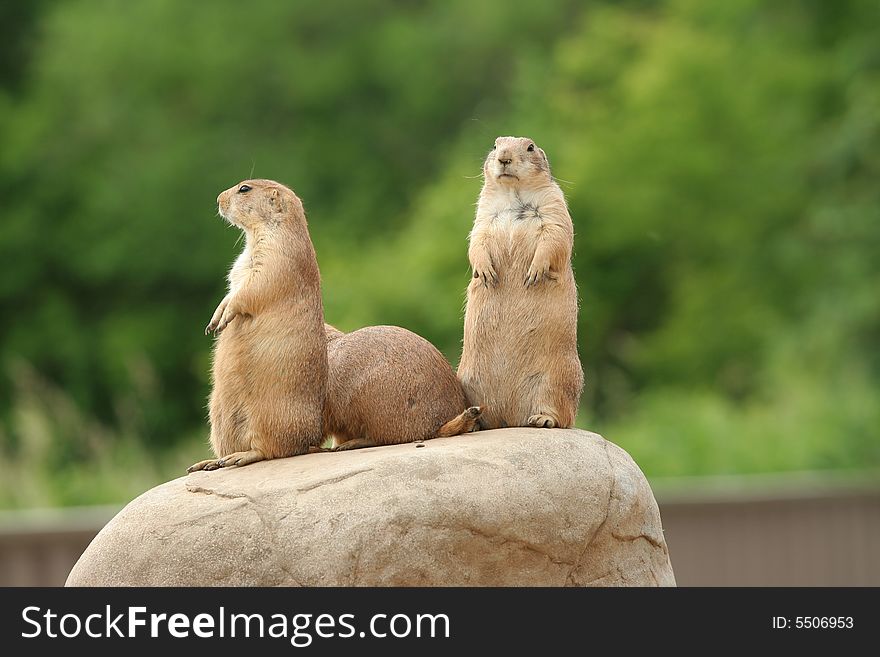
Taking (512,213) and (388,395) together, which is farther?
(512,213)

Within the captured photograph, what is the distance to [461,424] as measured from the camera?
5.19 metres

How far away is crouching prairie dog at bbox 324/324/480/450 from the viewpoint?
5156 millimetres

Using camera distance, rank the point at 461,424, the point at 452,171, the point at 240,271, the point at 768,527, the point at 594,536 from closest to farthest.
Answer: the point at 594,536 < the point at 240,271 < the point at 461,424 < the point at 768,527 < the point at 452,171

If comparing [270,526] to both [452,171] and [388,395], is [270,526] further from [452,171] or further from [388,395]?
[452,171]

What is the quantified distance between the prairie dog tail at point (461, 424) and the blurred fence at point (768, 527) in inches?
231

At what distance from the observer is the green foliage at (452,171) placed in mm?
A: 19406

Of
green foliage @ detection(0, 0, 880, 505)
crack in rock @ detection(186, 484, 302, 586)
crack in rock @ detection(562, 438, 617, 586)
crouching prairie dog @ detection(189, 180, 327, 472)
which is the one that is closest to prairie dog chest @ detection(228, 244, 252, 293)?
crouching prairie dog @ detection(189, 180, 327, 472)

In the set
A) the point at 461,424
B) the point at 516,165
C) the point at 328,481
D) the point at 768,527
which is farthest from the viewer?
the point at 768,527

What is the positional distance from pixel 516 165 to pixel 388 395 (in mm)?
1112

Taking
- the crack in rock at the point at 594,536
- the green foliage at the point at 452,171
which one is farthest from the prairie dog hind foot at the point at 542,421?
the green foliage at the point at 452,171

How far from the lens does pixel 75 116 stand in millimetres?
24031

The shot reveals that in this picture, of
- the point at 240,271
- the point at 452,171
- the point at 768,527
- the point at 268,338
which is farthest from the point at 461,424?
the point at 452,171

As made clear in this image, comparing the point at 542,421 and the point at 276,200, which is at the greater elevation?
the point at 276,200
